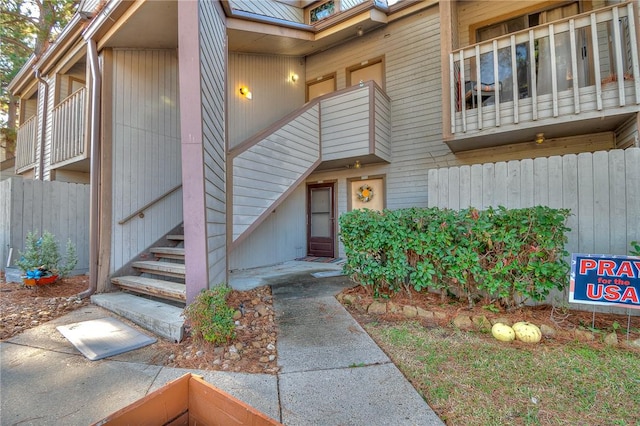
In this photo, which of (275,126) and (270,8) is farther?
(270,8)

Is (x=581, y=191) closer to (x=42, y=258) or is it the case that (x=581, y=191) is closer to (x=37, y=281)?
(x=37, y=281)

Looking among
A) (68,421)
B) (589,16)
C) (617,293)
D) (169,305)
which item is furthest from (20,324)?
(589,16)

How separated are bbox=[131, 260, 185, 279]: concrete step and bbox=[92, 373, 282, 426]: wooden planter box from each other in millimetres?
2836

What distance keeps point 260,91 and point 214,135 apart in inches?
149

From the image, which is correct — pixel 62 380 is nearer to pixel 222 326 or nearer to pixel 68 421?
pixel 68 421

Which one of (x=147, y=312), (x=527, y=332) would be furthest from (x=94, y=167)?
(x=527, y=332)

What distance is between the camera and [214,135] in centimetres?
395

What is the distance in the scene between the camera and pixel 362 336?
2963 mm

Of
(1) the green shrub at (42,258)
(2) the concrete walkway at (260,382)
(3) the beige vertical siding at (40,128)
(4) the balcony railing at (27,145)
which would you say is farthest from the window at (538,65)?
(4) the balcony railing at (27,145)

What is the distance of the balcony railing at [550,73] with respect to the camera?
13.6 ft

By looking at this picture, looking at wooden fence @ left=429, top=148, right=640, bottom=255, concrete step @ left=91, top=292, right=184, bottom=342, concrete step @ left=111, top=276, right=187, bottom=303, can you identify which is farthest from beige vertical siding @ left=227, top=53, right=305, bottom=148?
wooden fence @ left=429, top=148, right=640, bottom=255

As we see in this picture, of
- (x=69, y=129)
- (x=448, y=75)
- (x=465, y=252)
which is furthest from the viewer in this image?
(x=69, y=129)

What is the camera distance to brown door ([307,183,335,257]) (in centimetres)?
814

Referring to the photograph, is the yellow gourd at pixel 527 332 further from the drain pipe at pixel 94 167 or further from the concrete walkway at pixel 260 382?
the drain pipe at pixel 94 167
